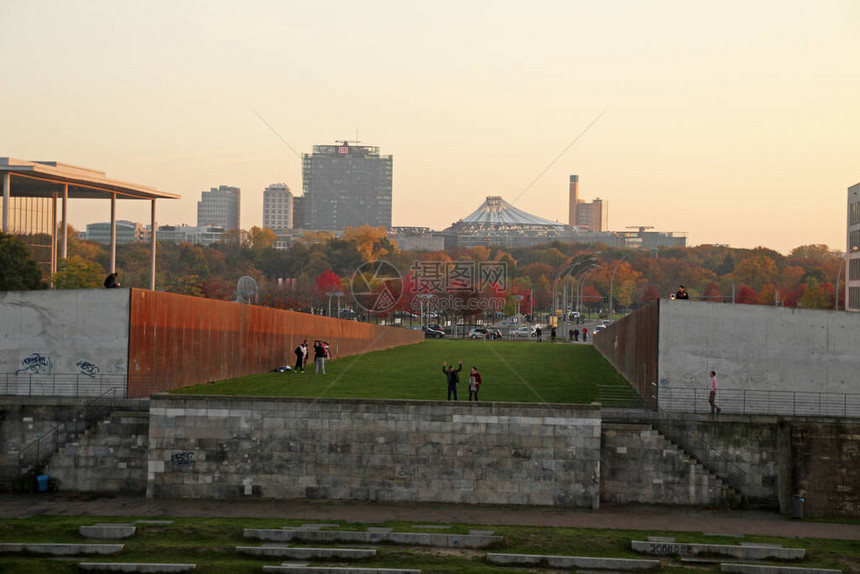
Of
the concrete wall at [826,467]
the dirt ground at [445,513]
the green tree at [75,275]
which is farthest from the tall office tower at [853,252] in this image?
the green tree at [75,275]

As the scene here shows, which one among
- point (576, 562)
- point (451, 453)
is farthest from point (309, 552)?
point (451, 453)

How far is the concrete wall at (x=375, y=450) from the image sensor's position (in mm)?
26656

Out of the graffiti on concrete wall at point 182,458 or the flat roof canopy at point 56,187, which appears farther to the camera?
the flat roof canopy at point 56,187

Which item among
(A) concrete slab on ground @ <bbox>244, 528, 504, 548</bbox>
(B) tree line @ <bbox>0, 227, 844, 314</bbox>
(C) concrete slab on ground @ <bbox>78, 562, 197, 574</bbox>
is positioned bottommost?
(C) concrete slab on ground @ <bbox>78, 562, 197, 574</bbox>

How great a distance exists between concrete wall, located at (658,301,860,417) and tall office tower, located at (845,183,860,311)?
1938 inches

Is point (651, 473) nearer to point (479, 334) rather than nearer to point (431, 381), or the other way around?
point (431, 381)

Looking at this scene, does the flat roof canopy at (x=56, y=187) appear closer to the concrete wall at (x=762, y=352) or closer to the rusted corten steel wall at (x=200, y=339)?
the rusted corten steel wall at (x=200, y=339)

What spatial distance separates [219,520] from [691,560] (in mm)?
11352

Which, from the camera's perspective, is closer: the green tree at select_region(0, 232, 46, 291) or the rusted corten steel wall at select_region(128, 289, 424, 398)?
the rusted corten steel wall at select_region(128, 289, 424, 398)

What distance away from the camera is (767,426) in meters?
27.2

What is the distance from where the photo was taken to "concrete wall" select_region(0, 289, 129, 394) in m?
29.9

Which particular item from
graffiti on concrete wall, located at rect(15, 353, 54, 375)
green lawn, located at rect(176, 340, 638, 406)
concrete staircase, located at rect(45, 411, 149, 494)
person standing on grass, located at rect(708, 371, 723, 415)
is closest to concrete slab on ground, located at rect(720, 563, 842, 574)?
person standing on grass, located at rect(708, 371, 723, 415)

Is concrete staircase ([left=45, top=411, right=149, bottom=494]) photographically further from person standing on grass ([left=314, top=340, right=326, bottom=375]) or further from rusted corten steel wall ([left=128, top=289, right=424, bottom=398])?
person standing on grass ([left=314, top=340, right=326, bottom=375])

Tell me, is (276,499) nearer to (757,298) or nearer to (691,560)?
(691,560)
